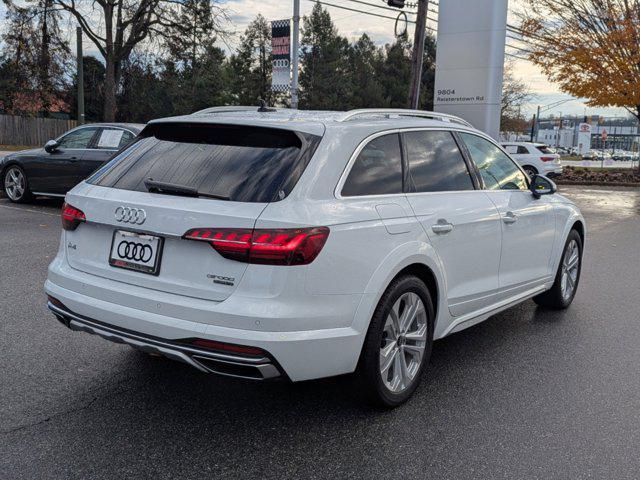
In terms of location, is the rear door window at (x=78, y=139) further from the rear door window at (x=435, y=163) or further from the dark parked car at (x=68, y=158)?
the rear door window at (x=435, y=163)

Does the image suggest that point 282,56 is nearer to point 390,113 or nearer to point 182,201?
point 390,113

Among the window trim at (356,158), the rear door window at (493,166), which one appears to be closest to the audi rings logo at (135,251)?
the window trim at (356,158)

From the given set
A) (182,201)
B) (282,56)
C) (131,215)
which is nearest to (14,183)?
(282,56)

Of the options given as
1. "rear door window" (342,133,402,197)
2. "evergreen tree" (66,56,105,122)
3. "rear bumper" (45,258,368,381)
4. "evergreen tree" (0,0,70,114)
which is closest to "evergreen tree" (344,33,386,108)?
"evergreen tree" (66,56,105,122)

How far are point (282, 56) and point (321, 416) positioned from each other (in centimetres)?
1582

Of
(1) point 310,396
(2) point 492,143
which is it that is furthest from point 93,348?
(2) point 492,143

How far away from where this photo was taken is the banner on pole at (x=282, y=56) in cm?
1808

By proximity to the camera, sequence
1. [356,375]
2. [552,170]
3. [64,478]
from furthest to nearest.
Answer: [552,170] < [356,375] < [64,478]

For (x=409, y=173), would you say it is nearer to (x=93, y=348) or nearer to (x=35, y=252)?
(x=93, y=348)

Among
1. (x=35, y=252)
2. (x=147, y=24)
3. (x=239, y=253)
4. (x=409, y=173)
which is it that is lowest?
(x=35, y=252)

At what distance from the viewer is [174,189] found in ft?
10.9

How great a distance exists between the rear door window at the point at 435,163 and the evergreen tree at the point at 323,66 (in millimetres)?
57183

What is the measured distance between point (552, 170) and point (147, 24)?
1944 centimetres

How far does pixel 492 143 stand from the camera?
16.7 ft
